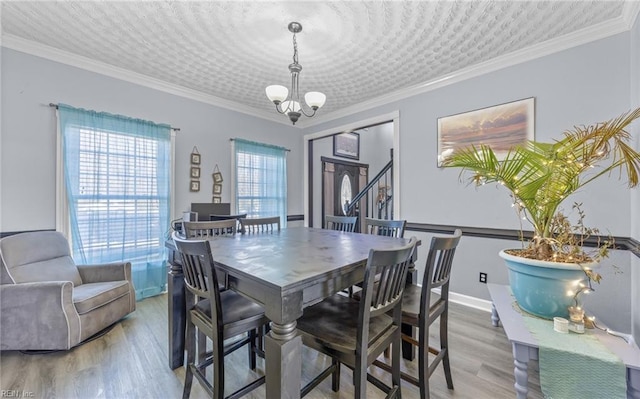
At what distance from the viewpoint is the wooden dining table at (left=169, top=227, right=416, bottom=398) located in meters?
1.04

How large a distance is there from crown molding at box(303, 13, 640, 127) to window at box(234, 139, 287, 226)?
177 cm

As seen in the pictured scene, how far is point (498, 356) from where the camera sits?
78.6 inches

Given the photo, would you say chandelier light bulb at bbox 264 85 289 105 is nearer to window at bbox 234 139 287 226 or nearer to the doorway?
window at bbox 234 139 287 226

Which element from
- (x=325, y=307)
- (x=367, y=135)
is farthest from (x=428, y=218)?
(x=367, y=135)

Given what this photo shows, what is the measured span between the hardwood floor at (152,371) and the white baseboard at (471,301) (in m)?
0.50

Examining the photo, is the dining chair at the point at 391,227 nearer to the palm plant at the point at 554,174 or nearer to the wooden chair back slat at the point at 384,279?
the palm plant at the point at 554,174

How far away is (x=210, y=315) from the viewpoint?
4.73 feet

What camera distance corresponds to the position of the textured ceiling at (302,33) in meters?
2.04

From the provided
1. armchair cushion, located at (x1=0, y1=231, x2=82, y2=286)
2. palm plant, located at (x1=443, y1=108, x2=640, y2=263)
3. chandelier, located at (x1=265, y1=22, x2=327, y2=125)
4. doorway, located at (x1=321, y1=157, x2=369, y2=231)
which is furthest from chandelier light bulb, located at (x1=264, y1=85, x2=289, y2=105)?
doorway, located at (x1=321, y1=157, x2=369, y2=231)

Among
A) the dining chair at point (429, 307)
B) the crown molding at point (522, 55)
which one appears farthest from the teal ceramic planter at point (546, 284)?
the crown molding at point (522, 55)

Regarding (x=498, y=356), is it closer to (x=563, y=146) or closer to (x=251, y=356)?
(x=563, y=146)

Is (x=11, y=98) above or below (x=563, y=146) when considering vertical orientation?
above

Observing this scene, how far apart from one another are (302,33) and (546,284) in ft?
8.61

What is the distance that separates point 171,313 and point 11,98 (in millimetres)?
2658
